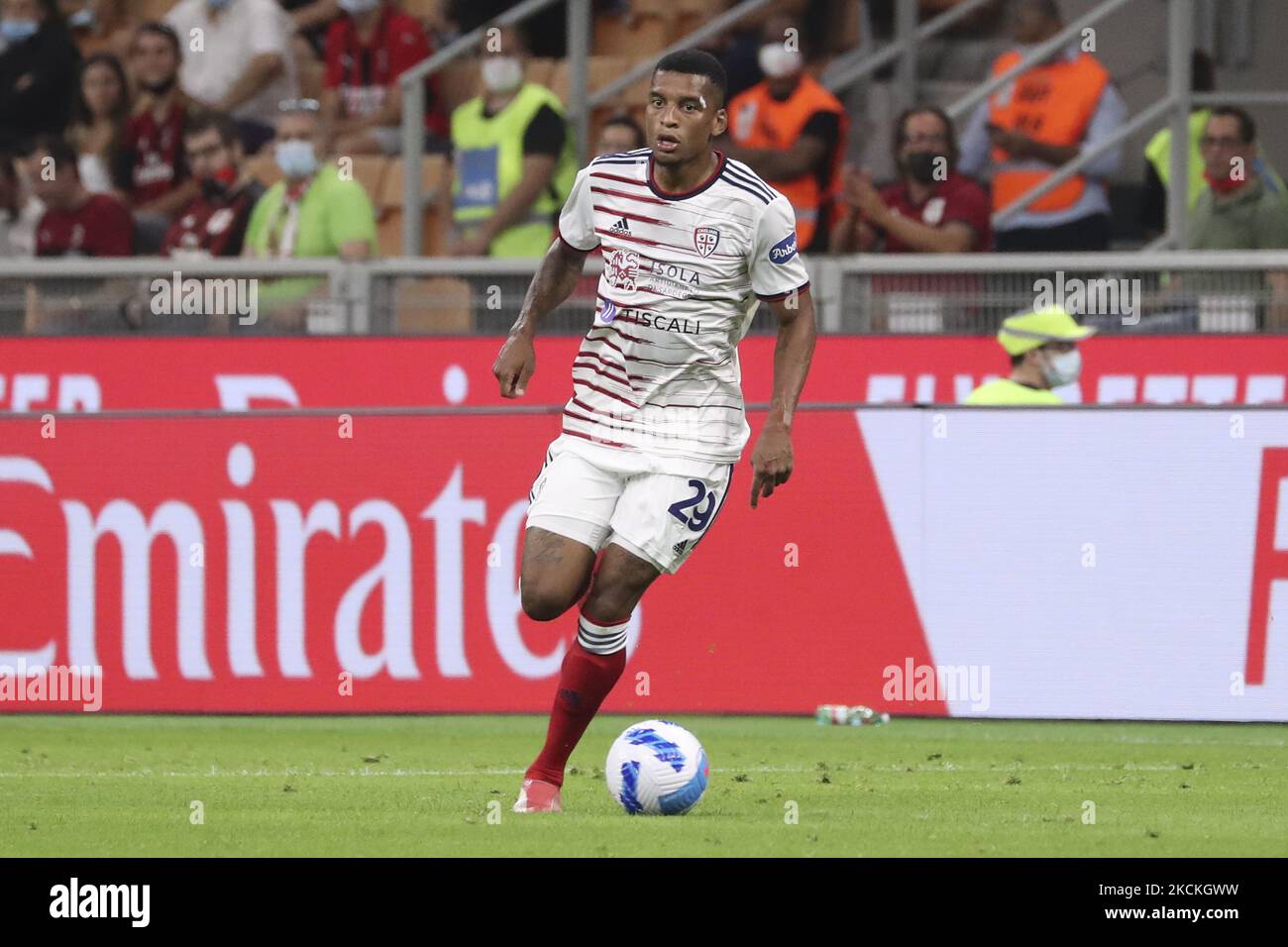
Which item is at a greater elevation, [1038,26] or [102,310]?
[1038,26]

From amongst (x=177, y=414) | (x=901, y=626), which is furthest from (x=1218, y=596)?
(x=177, y=414)

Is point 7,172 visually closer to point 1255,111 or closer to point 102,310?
point 102,310

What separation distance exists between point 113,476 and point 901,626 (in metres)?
4.04

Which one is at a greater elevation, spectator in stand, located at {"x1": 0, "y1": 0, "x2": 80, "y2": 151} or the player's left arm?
spectator in stand, located at {"x1": 0, "y1": 0, "x2": 80, "y2": 151}

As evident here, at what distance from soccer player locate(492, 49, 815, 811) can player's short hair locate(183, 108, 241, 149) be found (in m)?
8.23

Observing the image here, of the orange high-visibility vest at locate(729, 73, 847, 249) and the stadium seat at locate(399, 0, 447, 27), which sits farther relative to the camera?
the stadium seat at locate(399, 0, 447, 27)

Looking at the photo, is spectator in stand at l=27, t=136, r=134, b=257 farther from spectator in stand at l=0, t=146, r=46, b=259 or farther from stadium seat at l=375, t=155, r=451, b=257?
stadium seat at l=375, t=155, r=451, b=257

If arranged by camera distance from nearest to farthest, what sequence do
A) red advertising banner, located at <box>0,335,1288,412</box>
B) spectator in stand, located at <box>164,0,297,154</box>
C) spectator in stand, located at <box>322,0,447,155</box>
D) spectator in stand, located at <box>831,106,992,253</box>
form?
1. red advertising banner, located at <box>0,335,1288,412</box>
2. spectator in stand, located at <box>831,106,992,253</box>
3. spectator in stand, located at <box>322,0,447,155</box>
4. spectator in stand, located at <box>164,0,297,154</box>

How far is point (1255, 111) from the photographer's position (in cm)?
1627

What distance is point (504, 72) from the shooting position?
1498 cm

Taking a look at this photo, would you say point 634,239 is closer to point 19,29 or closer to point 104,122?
point 104,122

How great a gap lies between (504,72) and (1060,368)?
4314mm

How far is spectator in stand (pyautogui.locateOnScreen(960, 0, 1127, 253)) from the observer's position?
47.9 ft

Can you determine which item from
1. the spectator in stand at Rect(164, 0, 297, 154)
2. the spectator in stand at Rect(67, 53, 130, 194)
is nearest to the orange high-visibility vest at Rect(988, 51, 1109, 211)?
the spectator in stand at Rect(164, 0, 297, 154)
